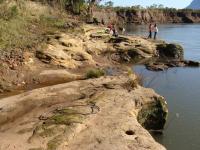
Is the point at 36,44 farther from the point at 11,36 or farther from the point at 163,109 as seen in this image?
the point at 163,109

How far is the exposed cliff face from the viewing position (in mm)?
106000

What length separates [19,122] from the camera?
53.8 feet

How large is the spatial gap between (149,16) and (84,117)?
10700 cm

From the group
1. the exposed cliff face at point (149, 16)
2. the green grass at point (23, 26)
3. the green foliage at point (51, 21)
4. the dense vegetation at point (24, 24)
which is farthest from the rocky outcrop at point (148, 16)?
the green grass at point (23, 26)

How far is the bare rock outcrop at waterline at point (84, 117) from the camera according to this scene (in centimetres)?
1361

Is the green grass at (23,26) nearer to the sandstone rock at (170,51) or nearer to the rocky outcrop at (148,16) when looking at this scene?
the sandstone rock at (170,51)

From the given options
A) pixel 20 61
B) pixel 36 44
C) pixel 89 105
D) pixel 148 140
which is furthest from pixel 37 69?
pixel 148 140

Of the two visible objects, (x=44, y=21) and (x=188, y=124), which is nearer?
(x=188, y=124)

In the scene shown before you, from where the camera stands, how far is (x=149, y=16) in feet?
393

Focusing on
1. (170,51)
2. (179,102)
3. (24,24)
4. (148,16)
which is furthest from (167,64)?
(148,16)

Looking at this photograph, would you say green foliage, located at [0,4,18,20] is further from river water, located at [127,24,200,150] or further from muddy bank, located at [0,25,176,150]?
river water, located at [127,24,200,150]

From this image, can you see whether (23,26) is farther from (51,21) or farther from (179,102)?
(179,102)

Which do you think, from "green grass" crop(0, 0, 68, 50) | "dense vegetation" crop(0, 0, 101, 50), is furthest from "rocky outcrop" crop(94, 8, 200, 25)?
"green grass" crop(0, 0, 68, 50)

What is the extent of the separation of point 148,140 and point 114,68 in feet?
60.7
